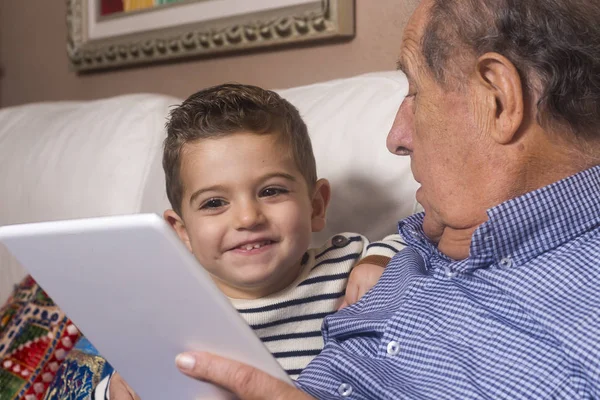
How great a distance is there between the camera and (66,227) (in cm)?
88


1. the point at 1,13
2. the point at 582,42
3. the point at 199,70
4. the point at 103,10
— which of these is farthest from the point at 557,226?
the point at 1,13

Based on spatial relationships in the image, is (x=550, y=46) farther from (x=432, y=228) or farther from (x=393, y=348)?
(x=393, y=348)

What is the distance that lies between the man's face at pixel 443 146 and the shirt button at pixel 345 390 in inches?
10.8

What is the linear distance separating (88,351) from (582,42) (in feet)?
3.53

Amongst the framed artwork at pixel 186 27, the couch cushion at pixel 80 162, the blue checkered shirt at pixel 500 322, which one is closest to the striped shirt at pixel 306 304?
the blue checkered shirt at pixel 500 322

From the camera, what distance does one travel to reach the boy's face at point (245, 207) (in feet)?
A: 4.53

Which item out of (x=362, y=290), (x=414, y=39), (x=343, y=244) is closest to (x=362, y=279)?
(x=362, y=290)

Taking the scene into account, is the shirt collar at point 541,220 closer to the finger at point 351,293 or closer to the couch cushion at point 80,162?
the finger at point 351,293

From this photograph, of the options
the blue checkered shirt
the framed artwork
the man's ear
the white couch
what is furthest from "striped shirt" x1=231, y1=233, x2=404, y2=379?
the framed artwork

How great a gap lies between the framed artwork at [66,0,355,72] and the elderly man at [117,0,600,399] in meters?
0.94

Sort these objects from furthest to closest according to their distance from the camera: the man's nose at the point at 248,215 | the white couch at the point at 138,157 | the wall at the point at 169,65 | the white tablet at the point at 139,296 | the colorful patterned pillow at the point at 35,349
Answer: the wall at the point at 169,65, the colorful patterned pillow at the point at 35,349, the white couch at the point at 138,157, the man's nose at the point at 248,215, the white tablet at the point at 139,296

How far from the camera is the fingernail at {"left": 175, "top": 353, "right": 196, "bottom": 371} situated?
952 millimetres

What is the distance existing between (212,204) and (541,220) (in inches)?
23.5

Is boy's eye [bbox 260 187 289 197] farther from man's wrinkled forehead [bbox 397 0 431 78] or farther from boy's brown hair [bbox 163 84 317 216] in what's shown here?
man's wrinkled forehead [bbox 397 0 431 78]
